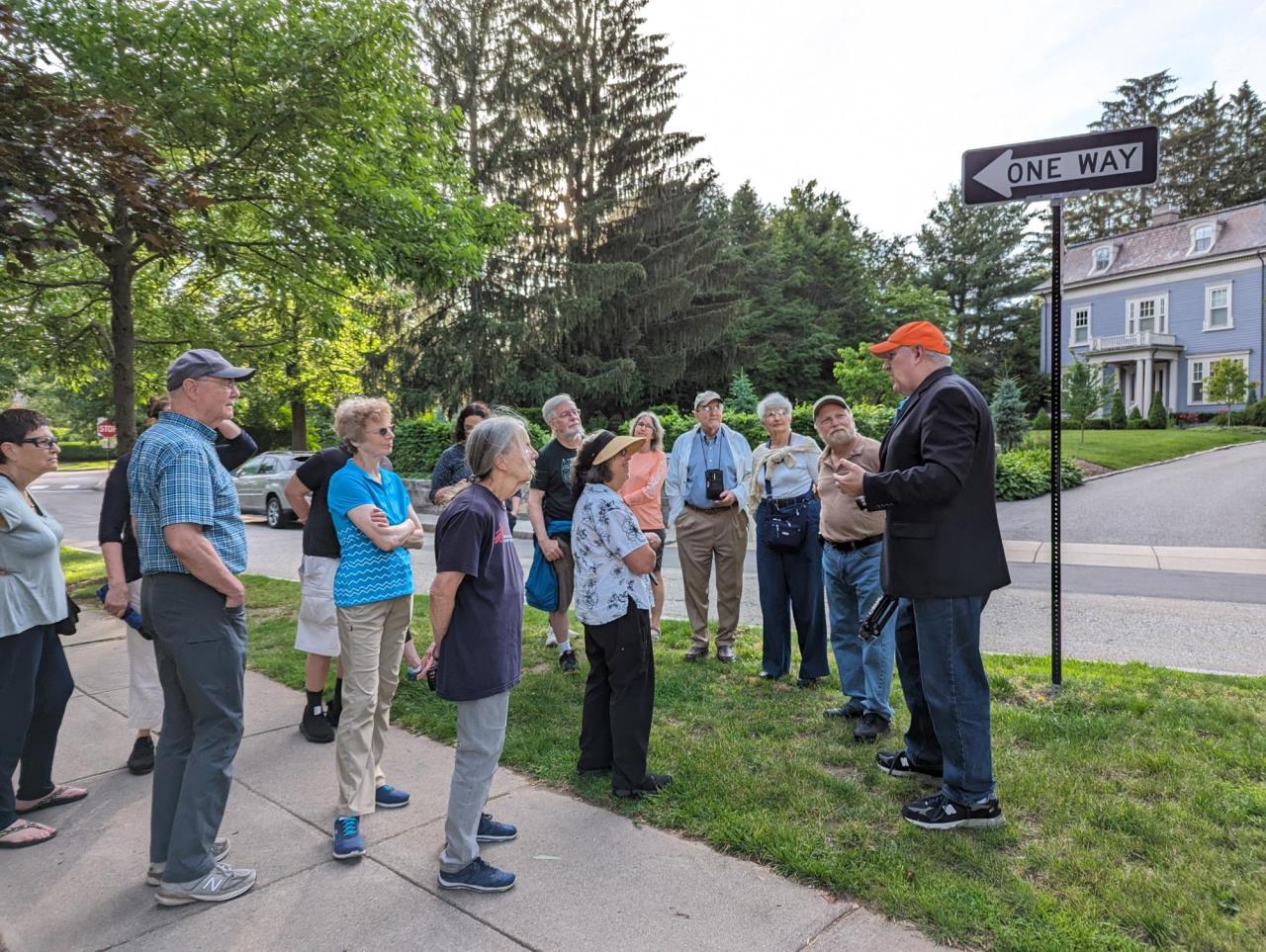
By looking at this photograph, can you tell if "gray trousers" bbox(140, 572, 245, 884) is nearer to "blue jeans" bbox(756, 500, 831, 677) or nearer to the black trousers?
the black trousers

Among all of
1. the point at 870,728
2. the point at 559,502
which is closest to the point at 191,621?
the point at 559,502

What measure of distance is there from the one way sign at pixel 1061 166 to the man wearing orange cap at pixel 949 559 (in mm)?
1926

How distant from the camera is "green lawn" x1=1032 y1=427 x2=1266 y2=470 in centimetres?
2244

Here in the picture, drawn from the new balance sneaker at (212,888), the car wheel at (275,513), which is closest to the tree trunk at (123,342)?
the new balance sneaker at (212,888)

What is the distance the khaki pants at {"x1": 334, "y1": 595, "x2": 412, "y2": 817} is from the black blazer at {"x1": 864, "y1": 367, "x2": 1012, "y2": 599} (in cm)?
230

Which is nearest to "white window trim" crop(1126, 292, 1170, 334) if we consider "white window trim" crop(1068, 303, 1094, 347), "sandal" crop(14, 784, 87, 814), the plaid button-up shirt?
"white window trim" crop(1068, 303, 1094, 347)

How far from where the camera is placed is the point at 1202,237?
36312 millimetres

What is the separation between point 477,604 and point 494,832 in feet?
3.51

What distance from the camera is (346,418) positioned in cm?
359

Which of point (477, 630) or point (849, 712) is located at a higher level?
point (477, 630)

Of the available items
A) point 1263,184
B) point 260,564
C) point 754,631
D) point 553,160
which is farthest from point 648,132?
point 1263,184

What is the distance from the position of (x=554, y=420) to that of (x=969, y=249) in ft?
156

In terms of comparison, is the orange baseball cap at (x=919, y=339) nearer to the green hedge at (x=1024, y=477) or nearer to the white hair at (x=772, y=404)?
the white hair at (x=772, y=404)

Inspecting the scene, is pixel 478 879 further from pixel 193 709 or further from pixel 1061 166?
pixel 1061 166
